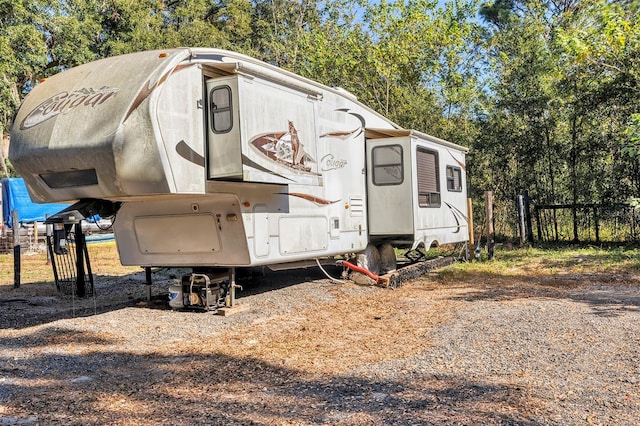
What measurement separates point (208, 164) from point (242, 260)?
1.31m

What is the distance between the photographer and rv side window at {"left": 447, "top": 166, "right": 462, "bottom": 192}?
11266mm

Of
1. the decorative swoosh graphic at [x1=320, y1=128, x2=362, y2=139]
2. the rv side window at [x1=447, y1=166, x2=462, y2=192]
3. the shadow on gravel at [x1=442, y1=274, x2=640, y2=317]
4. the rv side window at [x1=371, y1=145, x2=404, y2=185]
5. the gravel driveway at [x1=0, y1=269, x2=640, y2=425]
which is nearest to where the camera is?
the gravel driveway at [x1=0, y1=269, x2=640, y2=425]

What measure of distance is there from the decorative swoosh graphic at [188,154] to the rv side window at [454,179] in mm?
6617

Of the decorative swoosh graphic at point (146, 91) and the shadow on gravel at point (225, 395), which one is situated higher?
the decorative swoosh graphic at point (146, 91)

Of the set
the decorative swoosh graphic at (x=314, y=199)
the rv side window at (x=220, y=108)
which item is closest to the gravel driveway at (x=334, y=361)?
the decorative swoosh graphic at (x=314, y=199)

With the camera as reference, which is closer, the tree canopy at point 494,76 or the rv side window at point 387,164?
the rv side window at point 387,164

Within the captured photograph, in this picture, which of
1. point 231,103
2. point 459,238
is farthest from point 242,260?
point 459,238

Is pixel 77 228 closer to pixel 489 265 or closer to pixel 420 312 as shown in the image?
pixel 420 312

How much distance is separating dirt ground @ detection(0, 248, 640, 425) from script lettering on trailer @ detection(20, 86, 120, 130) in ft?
7.79

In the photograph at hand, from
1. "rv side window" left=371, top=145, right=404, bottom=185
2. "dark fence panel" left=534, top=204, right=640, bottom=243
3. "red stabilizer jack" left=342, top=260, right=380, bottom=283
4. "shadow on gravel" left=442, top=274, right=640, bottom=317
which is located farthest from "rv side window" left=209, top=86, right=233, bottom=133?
"dark fence panel" left=534, top=204, right=640, bottom=243

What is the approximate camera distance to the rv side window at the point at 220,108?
6043 mm

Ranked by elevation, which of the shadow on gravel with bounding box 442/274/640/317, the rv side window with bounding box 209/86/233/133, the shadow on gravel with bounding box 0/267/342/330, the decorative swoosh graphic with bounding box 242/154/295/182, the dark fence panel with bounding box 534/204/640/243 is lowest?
the shadow on gravel with bounding box 442/274/640/317

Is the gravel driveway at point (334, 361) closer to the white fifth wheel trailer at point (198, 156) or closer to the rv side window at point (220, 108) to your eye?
the white fifth wheel trailer at point (198, 156)

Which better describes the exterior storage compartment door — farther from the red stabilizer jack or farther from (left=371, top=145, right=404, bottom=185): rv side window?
(left=371, top=145, right=404, bottom=185): rv side window
